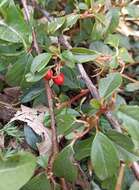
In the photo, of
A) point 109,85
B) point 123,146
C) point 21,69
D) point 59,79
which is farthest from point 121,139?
point 21,69

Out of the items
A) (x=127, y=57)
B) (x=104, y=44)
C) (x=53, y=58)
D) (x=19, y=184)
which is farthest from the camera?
(x=104, y=44)

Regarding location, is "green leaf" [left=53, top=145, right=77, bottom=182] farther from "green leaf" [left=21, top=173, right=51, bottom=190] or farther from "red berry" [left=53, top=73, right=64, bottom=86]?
"red berry" [left=53, top=73, right=64, bottom=86]

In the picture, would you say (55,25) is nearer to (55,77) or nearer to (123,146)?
(55,77)

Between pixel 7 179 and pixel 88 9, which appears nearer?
pixel 7 179

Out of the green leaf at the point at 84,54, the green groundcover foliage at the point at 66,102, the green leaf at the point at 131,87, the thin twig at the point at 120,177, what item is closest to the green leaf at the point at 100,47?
the green groundcover foliage at the point at 66,102

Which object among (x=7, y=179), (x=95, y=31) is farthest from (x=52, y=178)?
(x=95, y=31)

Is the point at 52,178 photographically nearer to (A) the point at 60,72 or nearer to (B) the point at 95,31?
(A) the point at 60,72
